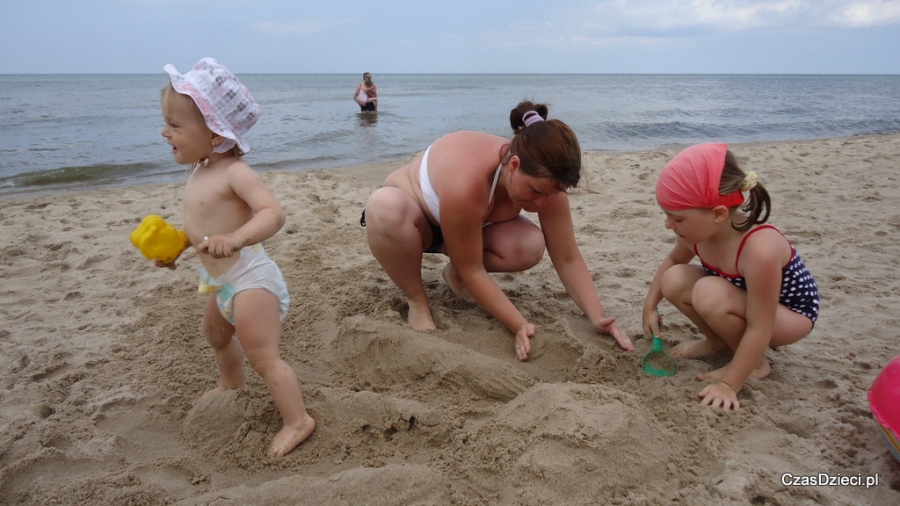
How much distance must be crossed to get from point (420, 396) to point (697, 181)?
1.23 meters

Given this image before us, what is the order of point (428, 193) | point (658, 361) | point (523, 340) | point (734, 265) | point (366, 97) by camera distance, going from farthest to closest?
point (366, 97) → point (428, 193) → point (523, 340) → point (658, 361) → point (734, 265)

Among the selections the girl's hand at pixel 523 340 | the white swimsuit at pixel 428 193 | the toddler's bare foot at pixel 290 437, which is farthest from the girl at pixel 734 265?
the toddler's bare foot at pixel 290 437

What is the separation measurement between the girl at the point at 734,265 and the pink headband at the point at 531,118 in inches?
21.5

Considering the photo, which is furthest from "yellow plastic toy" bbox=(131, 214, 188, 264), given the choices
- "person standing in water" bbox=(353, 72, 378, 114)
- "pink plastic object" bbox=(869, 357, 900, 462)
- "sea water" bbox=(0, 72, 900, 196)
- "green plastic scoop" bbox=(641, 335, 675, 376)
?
"person standing in water" bbox=(353, 72, 378, 114)

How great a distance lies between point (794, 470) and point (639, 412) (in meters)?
0.44

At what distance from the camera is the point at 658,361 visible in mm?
2271

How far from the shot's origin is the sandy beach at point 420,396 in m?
1.59

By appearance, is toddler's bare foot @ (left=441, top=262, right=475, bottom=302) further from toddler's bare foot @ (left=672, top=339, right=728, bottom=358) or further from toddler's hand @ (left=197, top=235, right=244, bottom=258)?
toddler's hand @ (left=197, top=235, right=244, bottom=258)

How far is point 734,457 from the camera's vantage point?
1675 millimetres

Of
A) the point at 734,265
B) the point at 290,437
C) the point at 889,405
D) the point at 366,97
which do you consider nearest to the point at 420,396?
the point at 290,437

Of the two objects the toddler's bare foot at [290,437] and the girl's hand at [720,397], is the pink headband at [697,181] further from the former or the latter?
the toddler's bare foot at [290,437]

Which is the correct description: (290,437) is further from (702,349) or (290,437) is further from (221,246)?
(702,349)

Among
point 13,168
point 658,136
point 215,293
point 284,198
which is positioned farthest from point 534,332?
point 658,136

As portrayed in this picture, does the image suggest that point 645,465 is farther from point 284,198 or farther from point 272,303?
point 284,198
